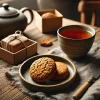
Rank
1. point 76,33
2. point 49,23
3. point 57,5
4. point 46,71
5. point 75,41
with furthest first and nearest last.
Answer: point 57,5, point 49,23, point 76,33, point 75,41, point 46,71

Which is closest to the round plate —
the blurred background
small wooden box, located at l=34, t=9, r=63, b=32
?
small wooden box, located at l=34, t=9, r=63, b=32

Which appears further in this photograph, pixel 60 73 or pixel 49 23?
pixel 49 23

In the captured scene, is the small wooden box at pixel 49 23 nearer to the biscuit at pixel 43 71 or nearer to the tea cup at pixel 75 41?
the tea cup at pixel 75 41

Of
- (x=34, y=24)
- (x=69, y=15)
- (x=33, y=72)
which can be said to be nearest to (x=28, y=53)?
(x=33, y=72)

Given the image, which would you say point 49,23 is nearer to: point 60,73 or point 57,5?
point 60,73

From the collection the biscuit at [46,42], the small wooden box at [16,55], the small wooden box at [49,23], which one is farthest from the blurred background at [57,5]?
the small wooden box at [16,55]

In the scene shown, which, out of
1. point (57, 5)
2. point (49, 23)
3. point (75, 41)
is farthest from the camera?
point (57, 5)

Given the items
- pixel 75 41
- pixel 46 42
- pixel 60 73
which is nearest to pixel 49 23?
pixel 46 42

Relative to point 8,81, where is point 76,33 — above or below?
above
